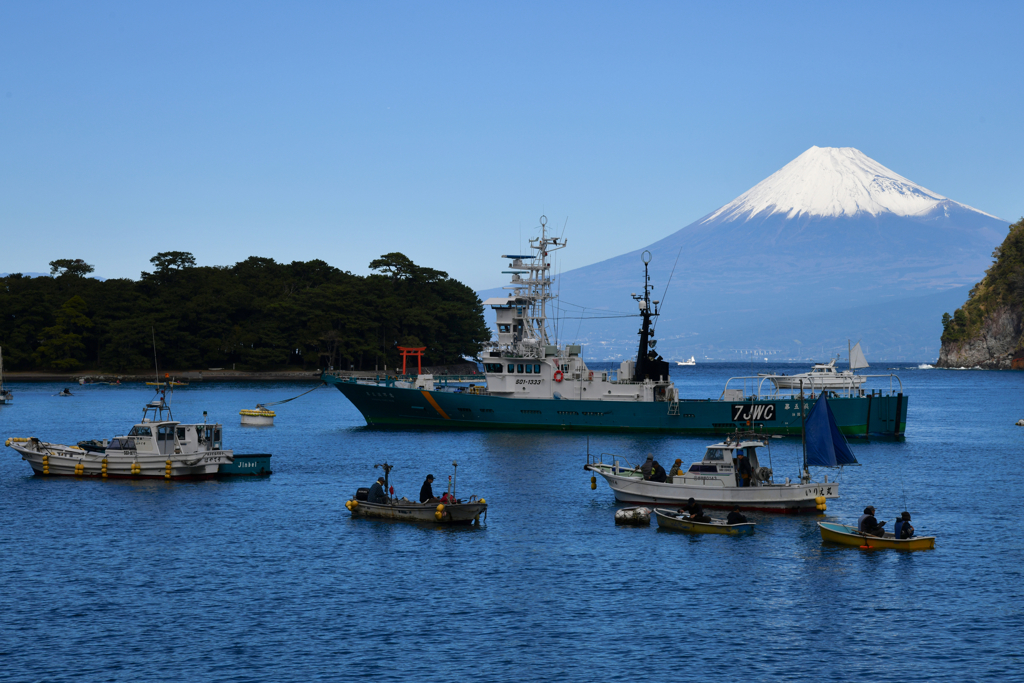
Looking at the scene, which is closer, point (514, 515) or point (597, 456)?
point (514, 515)

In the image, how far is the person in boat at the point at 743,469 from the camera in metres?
38.7

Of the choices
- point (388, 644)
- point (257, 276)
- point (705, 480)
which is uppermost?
point (257, 276)

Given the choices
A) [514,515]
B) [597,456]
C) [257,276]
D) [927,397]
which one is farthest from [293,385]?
[514,515]

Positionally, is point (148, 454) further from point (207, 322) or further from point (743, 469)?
point (207, 322)

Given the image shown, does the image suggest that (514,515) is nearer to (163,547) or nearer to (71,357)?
(163,547)

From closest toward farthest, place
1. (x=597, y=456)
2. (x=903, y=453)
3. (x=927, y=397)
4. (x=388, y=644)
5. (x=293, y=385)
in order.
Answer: (x=388, y=644) → (x=597, y=456) → (x=903, y=453) → (x=927, y=397) → (x=293, y=385)

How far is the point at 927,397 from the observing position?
134m

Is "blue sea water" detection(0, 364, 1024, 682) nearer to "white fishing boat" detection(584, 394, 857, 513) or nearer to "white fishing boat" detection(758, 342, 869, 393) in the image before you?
"white fishing boat" detection(584, 394, 857, 513)

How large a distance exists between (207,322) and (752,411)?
388ft

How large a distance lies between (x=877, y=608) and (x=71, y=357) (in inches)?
6383

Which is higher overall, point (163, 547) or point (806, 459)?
point (806, 459)

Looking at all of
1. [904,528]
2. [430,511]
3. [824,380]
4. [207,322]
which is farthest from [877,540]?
[207,322]

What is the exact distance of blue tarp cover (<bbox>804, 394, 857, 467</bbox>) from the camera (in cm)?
4009

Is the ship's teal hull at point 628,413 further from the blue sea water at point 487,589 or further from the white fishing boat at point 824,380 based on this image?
the white fishing boat at point 824,380
